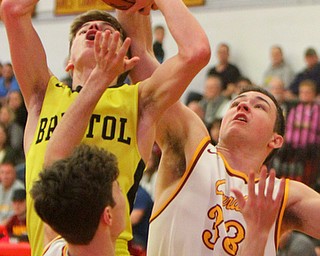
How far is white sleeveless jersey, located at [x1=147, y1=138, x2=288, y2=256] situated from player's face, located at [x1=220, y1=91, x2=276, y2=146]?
0.77 feet

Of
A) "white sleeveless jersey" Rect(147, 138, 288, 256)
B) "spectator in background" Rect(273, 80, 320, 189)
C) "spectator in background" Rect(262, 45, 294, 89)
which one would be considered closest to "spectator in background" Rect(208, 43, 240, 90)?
"spectator in background" Rect(262, 45, 294, 89)

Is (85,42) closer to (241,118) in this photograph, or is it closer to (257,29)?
(241,118)

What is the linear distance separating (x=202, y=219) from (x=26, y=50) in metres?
1.23

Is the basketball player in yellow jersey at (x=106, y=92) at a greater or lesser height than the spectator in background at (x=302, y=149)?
greater

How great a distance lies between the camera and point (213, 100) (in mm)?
10852

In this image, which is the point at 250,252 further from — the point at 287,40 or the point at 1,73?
the point at 1,73

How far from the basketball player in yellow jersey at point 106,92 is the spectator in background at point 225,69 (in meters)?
6.94

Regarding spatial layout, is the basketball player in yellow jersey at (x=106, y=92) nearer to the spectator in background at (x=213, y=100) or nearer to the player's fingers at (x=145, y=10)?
the player's fingers at (x=145, y=10)

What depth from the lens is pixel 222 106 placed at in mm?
10680

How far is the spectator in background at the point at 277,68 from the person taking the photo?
1102 centimetres

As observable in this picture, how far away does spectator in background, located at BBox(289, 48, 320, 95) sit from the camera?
10258mm

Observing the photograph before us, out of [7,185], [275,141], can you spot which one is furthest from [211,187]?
[7,185]

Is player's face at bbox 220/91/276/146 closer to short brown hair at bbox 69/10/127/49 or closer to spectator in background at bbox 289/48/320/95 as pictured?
short brown hair at bbox 69/10/127/49

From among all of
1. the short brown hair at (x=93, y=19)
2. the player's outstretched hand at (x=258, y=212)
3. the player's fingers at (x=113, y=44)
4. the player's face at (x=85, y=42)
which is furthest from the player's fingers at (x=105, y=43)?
the player's outstretched hand at (x=258, y=212)
